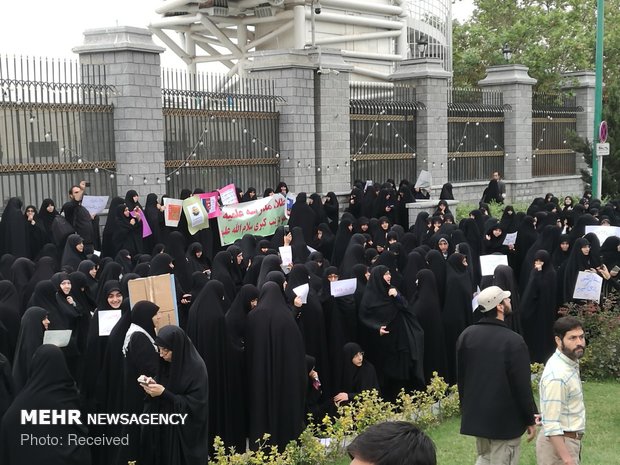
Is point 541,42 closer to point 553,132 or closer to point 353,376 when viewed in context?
point 553,132

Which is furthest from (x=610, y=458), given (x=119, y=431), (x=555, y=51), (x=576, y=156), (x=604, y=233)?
(x=555, y=51)

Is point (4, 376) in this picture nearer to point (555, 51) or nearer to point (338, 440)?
point (338, 440)

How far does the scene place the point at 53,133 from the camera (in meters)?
14.2

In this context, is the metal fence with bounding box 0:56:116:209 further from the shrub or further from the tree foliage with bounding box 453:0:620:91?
the tree foliage with bounding box 453:0:620:91

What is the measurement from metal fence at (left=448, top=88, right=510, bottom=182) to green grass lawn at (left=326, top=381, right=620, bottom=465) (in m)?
13.9

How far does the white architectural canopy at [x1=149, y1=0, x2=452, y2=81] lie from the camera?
33.3 m

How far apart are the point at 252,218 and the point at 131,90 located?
9.21ft

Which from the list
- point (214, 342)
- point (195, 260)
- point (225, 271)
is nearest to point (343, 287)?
point (225, 271)

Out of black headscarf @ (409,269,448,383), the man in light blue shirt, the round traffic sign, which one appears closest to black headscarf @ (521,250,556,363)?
black headscarf @ (409,269,448,383)

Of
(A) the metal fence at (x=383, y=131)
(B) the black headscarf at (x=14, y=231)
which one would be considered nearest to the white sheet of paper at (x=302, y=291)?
(B) the black headscarf at (x=14, y=231)

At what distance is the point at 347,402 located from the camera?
8.05 metres

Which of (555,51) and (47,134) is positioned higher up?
(555,51)

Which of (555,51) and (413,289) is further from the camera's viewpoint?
(555,51)

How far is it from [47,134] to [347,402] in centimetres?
792
